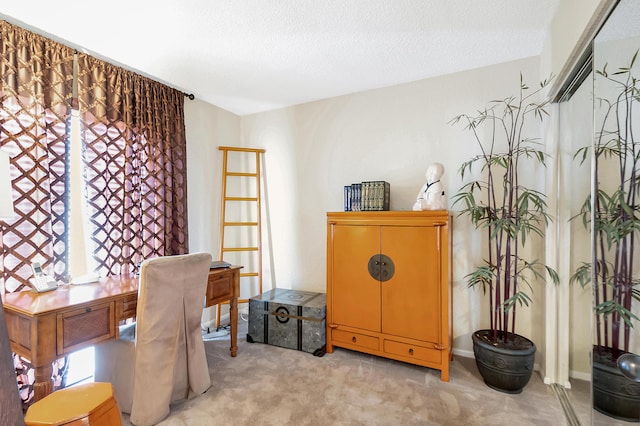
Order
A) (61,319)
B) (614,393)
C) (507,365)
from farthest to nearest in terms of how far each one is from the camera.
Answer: (507,365), (61,319), (614,393)

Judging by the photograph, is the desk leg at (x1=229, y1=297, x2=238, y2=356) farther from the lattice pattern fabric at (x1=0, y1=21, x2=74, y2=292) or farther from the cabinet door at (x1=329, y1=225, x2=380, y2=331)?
the lattice pattern fabric at (x1=0, y1=21, x2=74, y2=292)

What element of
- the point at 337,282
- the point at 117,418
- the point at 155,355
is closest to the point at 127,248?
the point at 155,355

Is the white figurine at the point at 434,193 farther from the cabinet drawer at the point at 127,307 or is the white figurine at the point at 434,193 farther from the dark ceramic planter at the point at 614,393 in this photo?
the cabinet drawer at the point at 127,307

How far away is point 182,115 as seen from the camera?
2834 millimetres

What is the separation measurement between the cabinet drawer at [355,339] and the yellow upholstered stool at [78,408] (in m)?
1.63

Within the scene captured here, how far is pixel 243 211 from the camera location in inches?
140

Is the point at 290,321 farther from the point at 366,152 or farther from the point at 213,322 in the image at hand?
the point at 366,152

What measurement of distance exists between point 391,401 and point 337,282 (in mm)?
922

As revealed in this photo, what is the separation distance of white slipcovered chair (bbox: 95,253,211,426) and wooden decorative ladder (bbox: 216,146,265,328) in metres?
1.36

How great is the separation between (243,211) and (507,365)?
2.83 meters

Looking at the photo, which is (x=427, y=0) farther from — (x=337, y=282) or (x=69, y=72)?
(x=69, y=72)

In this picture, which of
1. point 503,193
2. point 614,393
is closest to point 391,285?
point 503,193

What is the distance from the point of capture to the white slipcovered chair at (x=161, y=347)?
5.49 feet

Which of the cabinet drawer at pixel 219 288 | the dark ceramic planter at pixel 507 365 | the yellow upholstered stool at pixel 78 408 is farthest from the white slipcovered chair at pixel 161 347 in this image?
the dark ceramic planter at pixel 507 365
